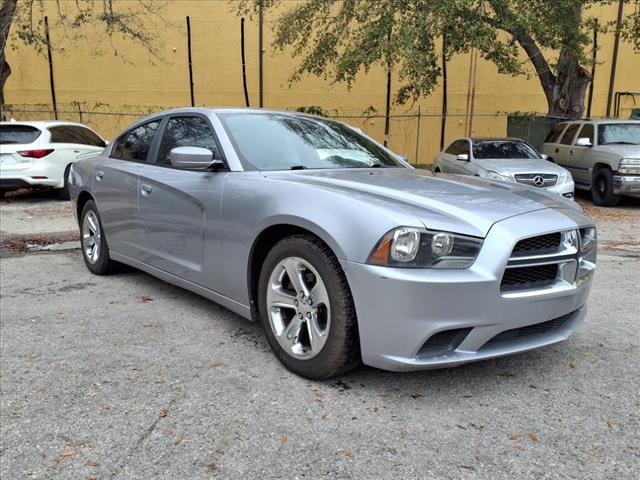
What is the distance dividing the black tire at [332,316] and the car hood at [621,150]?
9934 millimetres

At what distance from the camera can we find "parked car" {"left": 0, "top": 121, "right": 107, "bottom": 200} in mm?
10461

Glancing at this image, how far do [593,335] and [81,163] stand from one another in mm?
5029

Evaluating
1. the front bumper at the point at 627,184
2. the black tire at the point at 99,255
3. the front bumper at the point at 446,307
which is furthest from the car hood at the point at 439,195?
the front bumper at the point at 627,184

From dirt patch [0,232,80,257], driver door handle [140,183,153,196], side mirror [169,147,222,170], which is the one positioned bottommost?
dirt patch [0,232,80,257]

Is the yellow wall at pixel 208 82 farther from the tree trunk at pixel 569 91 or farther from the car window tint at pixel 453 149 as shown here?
the car window tint at pixel 453 149

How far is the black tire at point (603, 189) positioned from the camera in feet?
36.9

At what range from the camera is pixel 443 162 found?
40.2 feet

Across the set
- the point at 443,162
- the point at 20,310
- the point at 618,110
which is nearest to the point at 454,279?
the point at 20,310

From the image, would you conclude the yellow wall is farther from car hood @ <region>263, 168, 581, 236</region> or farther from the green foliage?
car hood @ <region>263, 168, 581, 236</region>

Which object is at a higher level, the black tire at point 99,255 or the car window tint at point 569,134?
the car window tint at point 569,134

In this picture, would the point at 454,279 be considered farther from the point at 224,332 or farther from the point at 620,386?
the point at 224,332

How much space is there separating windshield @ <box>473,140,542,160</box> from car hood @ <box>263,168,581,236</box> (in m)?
7.61

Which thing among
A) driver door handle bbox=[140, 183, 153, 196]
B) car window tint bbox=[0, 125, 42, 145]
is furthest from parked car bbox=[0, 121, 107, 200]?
driver door handle bbox=[140, 183, 153, 196]

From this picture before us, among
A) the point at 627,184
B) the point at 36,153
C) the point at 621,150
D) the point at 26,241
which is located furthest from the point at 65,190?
the point at 621,150
